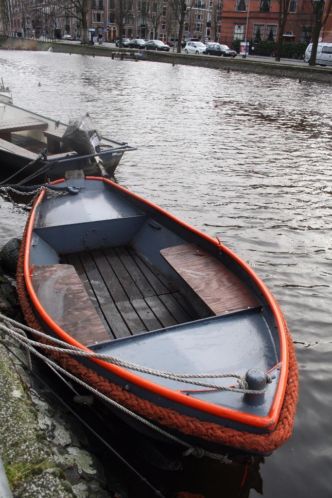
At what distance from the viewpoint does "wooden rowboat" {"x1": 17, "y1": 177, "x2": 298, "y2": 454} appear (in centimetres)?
373

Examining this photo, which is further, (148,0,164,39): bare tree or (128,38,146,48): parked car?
(148,0,164,39): bare tree

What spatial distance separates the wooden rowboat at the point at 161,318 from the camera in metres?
3.73

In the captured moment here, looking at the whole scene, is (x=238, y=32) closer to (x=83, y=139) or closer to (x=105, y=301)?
(x=83, y=139)

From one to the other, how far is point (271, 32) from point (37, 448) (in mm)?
76125

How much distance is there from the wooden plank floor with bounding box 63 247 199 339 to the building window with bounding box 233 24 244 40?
245 ft

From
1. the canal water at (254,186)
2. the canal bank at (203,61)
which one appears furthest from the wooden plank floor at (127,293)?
the canal bank at (203,61)

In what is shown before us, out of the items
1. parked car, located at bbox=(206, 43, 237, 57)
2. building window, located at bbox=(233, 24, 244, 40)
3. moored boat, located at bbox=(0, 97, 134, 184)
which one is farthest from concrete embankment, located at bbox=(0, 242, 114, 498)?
building window, located at bbox=(233, 24, 244, 40)

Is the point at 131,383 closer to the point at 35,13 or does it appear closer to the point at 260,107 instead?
the point at 260,107

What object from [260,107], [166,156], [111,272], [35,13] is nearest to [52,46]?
[35,13]

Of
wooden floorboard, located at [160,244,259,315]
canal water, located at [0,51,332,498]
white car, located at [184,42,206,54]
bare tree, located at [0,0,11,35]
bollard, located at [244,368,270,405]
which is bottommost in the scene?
canal water, located at [0,51,332,498]

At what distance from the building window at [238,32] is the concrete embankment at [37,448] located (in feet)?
255

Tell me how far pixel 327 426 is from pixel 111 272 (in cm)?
360

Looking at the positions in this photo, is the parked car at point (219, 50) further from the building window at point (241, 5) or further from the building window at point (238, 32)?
the building window at point (241, 5)

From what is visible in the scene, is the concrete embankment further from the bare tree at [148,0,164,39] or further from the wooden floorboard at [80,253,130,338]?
the bare tree at [148,0,164,39]
